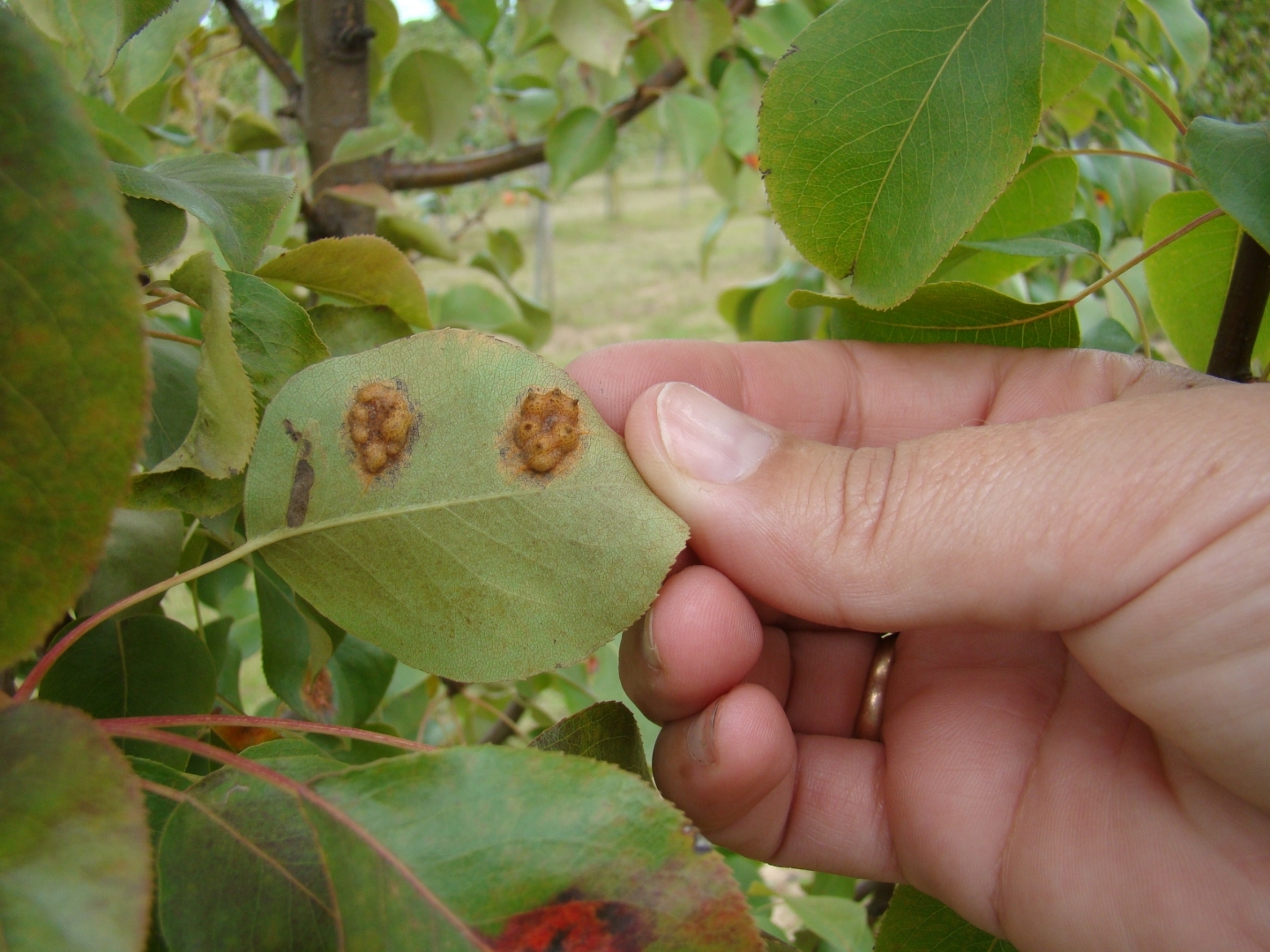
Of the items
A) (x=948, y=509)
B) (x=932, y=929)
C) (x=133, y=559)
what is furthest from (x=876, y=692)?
(x=133, y=559)

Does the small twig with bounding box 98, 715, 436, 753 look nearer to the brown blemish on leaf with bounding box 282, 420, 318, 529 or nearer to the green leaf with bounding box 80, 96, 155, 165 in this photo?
the brown blemish on leaf with bounding box 282, 420, 318, 529

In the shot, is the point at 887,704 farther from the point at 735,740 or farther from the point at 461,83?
the point at 461,83

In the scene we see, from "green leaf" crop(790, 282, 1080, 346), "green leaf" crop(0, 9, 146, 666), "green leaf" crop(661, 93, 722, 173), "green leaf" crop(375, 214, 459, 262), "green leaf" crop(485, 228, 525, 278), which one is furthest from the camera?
"green leaf" crop(485, 228, 525, 278)

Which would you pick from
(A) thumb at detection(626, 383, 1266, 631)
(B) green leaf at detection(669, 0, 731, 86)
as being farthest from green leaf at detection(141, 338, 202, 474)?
(B) green leaf at detection(669, 0, 731, 86)

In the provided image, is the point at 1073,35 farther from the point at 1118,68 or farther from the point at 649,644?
the point at 649,644

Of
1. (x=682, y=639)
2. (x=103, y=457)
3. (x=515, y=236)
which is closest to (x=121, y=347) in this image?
(x=103, y=457)

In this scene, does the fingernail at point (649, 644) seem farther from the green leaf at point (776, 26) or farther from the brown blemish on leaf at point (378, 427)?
the green leaf at point (776, 26)
